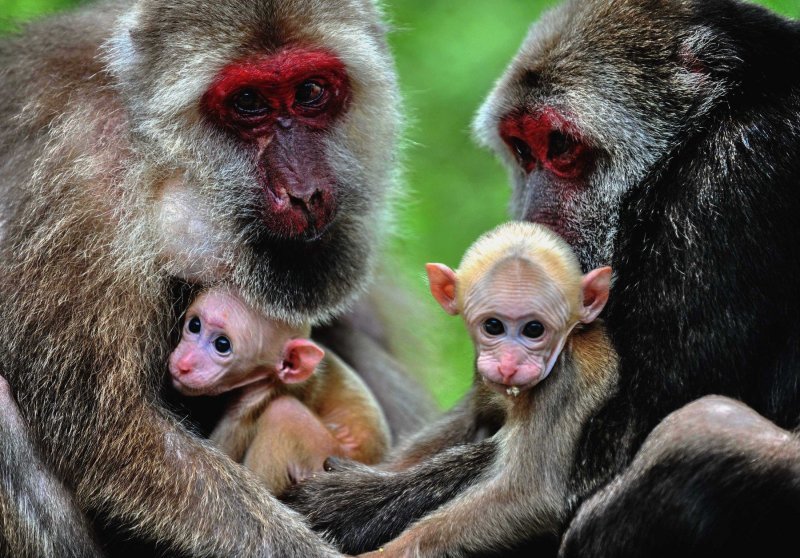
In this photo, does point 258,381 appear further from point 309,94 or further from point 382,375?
point 382,375

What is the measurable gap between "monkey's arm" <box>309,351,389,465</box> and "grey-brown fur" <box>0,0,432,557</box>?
558 mm

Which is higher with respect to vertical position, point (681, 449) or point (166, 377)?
point (681, 449)

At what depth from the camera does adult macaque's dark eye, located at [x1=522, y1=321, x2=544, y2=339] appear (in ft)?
19.6

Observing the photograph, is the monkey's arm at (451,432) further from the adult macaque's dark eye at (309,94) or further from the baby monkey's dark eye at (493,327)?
the adult macaque's dark eye at (309,94)

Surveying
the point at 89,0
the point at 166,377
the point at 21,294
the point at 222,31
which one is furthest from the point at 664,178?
the point at 89,0

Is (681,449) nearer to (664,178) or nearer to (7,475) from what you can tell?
(664,178)

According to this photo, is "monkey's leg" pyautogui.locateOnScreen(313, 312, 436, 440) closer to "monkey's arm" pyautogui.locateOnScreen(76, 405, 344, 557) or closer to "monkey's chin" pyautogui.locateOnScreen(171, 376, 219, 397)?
"monkey's chin" pyautogui.locateOnScreen(171, 376, 219, 397)

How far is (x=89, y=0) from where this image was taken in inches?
330

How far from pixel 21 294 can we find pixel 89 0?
2.69 m

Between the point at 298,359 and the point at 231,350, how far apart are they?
0.42m

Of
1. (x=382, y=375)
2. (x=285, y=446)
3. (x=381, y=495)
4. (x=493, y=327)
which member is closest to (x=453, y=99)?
(x=382, y=375)

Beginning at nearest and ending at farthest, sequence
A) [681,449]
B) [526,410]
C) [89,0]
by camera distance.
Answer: [681,449]
[526,410]
[89,0]

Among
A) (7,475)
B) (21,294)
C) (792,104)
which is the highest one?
(792,104)

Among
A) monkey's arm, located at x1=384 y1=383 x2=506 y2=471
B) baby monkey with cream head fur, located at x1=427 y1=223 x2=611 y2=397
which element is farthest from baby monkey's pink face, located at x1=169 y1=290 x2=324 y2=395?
baby monkey with cream head fur, located at x1=427 y1=223 x2=611 y2=397
